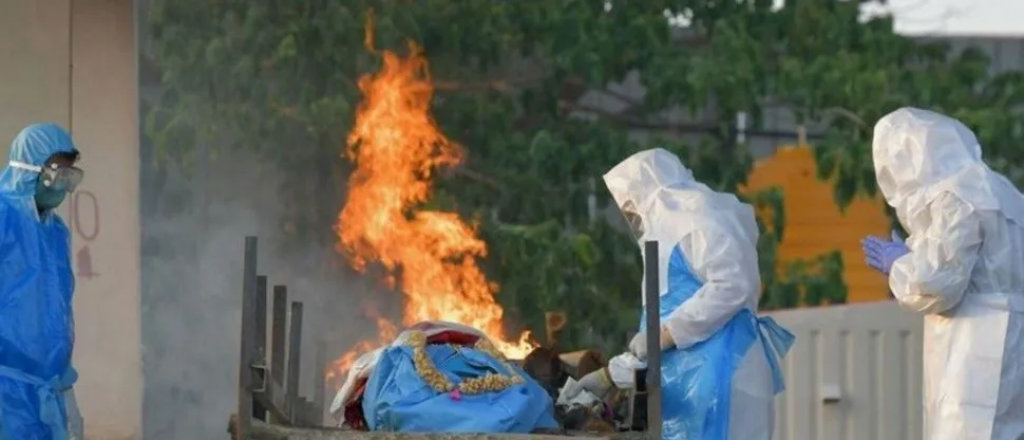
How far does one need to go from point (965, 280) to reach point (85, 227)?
5.17 meters

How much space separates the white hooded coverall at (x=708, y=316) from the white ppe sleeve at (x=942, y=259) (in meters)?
0.64

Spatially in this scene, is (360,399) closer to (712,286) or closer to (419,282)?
(712,286)

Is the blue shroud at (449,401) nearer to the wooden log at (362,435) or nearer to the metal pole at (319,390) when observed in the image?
the wooden log at (362,435)

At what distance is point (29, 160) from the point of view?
7703mm

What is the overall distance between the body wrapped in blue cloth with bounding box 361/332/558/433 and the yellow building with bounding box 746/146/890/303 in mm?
6015

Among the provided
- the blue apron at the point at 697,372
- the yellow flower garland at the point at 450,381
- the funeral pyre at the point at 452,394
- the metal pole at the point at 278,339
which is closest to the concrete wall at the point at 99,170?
the metal pole at the point at 278,339

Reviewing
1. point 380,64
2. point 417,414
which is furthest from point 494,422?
point 380,64

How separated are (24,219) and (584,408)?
7.08 feet

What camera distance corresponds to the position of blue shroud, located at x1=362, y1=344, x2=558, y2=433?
6754 millimetres

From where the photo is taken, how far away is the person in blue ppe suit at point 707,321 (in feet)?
24.9

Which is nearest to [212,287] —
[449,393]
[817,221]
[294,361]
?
[294,361]

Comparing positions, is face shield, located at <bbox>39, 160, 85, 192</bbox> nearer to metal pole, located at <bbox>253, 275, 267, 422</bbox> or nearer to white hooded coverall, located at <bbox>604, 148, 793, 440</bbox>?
metal pole, located at <bbox>253, 275, 267, 422</bbox>

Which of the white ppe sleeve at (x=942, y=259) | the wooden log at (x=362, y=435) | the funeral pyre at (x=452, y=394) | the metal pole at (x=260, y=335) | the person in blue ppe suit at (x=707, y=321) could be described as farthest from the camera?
the person in blue ppe suit at (x=707, y=321)

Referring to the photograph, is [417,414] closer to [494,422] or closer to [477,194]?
[494,422]
